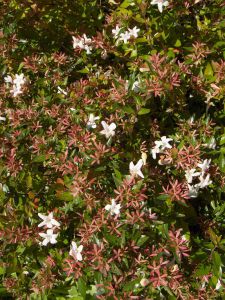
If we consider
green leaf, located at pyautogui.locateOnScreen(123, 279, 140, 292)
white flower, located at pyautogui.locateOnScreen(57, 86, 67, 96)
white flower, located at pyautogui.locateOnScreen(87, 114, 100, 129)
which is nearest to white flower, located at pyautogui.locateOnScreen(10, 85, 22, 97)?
white flower, located at pyautogui.locateOnScreen(57, 86, 67, 96)

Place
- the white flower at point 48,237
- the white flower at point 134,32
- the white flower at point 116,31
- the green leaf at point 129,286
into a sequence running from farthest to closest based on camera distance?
the white flower at point 116,31 → the white flower at point 134,32 → the white flower at point 48,237 → the green leaf at point 129,286

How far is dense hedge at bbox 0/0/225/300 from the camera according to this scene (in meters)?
2.00

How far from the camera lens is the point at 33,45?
326 cm

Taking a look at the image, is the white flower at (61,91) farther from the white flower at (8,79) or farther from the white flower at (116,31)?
the white flower at (116,31)

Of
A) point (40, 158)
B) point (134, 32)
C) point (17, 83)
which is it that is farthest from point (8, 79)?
point (134, 32)

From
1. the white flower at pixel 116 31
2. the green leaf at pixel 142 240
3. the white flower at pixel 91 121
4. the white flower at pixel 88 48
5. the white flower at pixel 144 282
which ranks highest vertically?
the white flower at pixel 116 31

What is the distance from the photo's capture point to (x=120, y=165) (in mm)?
2219

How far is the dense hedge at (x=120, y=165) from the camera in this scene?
2002mm

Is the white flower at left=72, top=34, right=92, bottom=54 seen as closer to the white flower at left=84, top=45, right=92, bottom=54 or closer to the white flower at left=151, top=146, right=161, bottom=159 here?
the white flower at left=84, top=45, right=92, bottom=54

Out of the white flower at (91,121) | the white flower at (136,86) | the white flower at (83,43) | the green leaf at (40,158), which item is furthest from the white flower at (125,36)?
the green leaf at (40,158)

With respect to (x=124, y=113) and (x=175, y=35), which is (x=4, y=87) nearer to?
(x=124, y=113)

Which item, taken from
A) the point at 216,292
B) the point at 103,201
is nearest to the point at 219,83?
the point at 103,201

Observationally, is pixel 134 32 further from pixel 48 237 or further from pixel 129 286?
pixel 129 286

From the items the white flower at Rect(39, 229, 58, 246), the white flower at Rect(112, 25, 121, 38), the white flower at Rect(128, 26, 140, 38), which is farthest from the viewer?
the white flower at Rect(112, 25, 121, 38)
